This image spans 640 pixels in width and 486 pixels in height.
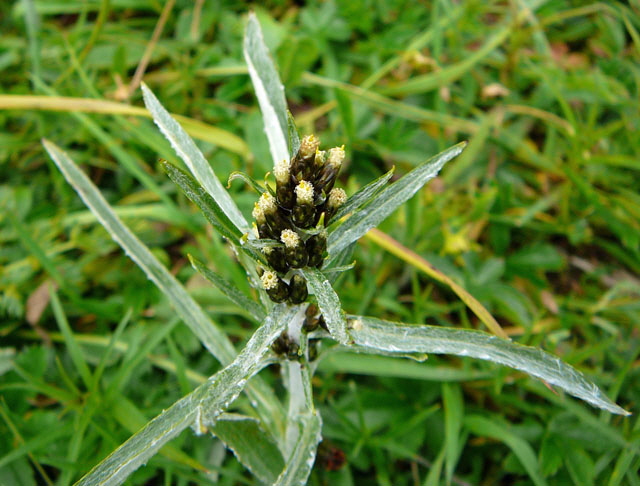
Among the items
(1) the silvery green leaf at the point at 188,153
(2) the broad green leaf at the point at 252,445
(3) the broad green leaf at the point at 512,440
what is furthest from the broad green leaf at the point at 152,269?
(3) the broad green leaf at the point at 512,440

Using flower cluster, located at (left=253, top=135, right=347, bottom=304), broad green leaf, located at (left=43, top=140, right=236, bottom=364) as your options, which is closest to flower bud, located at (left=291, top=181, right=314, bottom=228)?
flower cluster, located at (left=253, top=135, right=347, bottom=304)

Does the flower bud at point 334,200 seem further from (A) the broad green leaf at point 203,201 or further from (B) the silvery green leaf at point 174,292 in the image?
(B) the silvery green leaf at point 174,292

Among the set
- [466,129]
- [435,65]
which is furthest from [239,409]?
[435,65]

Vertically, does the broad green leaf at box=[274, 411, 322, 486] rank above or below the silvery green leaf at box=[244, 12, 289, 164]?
below

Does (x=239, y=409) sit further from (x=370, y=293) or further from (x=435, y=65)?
(x=435, y=65)

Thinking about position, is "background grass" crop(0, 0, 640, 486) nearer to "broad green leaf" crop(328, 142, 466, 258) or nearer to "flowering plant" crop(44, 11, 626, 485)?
"flowering plant" crop(44, 11, 626, 485)

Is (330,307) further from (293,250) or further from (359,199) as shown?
(359,199)

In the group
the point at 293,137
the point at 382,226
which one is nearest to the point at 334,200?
the point at 293,137
